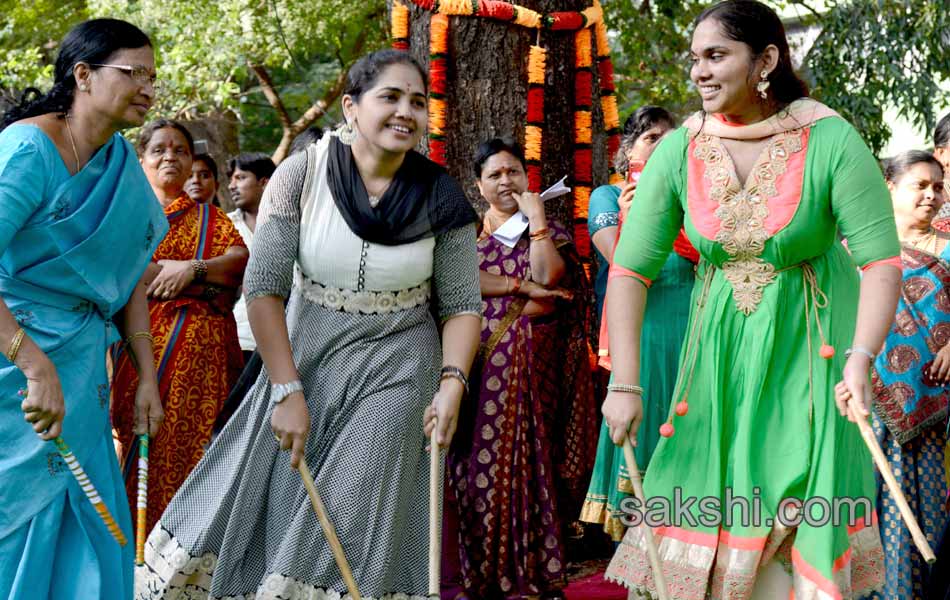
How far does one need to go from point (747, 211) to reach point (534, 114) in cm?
255

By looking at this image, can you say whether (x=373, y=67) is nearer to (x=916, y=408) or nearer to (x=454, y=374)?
(x=454, y=374)

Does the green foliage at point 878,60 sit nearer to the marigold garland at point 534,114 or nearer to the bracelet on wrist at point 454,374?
the marigold garland at point 534,114

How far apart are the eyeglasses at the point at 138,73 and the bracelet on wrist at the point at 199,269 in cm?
177

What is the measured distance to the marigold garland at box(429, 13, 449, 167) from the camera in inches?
225

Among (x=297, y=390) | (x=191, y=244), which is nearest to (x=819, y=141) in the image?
(x=297, y=390)

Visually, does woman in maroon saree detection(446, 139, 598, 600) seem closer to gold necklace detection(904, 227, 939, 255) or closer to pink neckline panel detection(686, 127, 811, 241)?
gold necklace detection(904, 227, 939, 255)

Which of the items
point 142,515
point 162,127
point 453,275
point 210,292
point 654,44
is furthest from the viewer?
point 654,44

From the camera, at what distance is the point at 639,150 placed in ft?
17.1

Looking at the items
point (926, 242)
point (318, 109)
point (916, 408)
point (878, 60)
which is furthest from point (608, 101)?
point (318, 109)

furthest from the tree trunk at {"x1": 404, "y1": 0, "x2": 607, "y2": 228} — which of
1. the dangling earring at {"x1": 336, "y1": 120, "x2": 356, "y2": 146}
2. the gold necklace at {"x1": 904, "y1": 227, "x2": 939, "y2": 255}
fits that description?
the dangling earring at {"x1": 336, "y1": 120, "x2": 356, "y2": 146}

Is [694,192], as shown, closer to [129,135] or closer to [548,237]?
[548,237]

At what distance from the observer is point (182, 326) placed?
5367mm

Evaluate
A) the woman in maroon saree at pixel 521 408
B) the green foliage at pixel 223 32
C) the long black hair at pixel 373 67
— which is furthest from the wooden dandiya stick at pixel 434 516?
the green foliage at pixel 223 32

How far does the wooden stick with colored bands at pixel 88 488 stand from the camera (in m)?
3.34
